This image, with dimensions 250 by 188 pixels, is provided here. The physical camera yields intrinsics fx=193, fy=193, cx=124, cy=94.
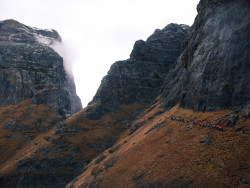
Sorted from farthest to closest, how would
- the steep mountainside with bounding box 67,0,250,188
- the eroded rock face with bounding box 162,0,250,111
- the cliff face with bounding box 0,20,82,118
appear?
1. the cliff face with bounding box 0,20,82,118
2. the eroded rock face with bounding box 162,0,250,111
3. the steep mountainside with bounding box 67,0,250,188

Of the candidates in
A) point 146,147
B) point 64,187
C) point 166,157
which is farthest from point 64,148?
point 166,157

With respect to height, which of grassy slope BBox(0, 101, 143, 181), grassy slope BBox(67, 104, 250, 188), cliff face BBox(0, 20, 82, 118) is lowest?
grassy slope BBox(67, 104, 250, 188)

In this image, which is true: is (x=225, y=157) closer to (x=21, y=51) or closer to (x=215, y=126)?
(x=215, y=126)

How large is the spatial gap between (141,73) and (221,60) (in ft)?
285

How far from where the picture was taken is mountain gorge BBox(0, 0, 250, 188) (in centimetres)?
3219

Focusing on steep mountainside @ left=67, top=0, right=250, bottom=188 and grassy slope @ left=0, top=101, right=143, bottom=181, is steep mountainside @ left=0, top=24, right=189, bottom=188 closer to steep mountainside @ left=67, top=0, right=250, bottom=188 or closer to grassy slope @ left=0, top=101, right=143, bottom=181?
grassy slope @ left=0, top=101, right=143, bottom=181

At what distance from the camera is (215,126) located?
35.1 m

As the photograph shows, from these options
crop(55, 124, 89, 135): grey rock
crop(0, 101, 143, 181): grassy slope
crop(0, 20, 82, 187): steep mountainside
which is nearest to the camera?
crop(0, 20, 82, 187): steep mountainside

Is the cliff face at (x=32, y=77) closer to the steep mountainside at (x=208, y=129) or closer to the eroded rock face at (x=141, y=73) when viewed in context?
the eroded rock face at (x=141, y=73)

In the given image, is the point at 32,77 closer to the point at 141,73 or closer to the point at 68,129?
the point at 68,129

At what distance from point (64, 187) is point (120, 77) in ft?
234

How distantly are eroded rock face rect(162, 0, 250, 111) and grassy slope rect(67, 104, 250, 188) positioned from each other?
3.55 m

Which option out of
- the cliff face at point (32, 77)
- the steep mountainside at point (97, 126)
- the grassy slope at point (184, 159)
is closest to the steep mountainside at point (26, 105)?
the cliff face at point (32, 77)

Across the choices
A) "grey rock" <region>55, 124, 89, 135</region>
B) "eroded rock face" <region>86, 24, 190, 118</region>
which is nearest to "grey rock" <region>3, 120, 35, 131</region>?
"grey rock" <region>55, 124, 89, 135</region>
